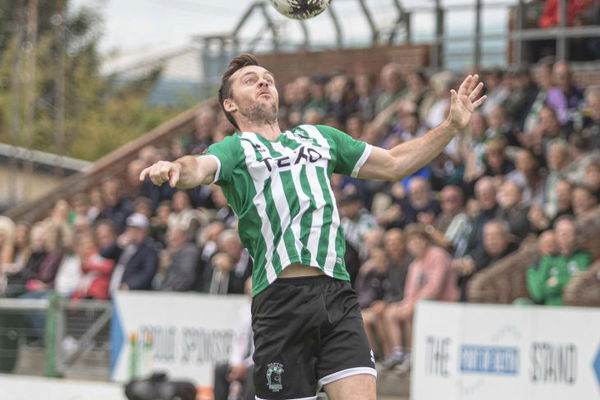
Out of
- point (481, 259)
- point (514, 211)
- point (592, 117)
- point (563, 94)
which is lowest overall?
point (481, 259)

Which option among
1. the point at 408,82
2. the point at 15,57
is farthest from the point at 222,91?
the point at 15,57

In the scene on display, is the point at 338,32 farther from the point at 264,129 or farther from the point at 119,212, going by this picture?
the point at 264,129

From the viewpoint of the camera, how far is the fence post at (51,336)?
1595 cm

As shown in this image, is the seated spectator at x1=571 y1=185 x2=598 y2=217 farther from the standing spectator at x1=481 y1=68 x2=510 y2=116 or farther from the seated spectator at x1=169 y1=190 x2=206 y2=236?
the seated spectator at x1=169 y1=190 x2=206 y2=236

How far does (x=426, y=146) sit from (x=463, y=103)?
1.00ft

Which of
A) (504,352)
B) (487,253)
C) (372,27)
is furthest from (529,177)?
(372,27)

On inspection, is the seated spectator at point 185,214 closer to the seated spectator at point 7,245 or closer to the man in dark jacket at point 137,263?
the man in dark jacket at point 137,263

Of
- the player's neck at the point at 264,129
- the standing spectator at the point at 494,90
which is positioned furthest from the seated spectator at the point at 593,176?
the player's neck at the point at 264,129

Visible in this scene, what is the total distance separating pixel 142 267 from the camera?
16250 millimetres

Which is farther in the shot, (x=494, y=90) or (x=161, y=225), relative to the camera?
(x=161, y=225)

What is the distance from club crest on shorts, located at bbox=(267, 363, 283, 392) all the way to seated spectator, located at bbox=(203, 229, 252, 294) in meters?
8.00

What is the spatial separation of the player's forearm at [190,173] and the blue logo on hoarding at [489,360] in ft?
21.3

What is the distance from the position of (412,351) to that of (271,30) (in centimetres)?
1056

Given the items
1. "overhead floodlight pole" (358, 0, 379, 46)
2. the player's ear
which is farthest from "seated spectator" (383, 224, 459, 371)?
"overhead floodlight pole" (358, 0, 379, 46)
